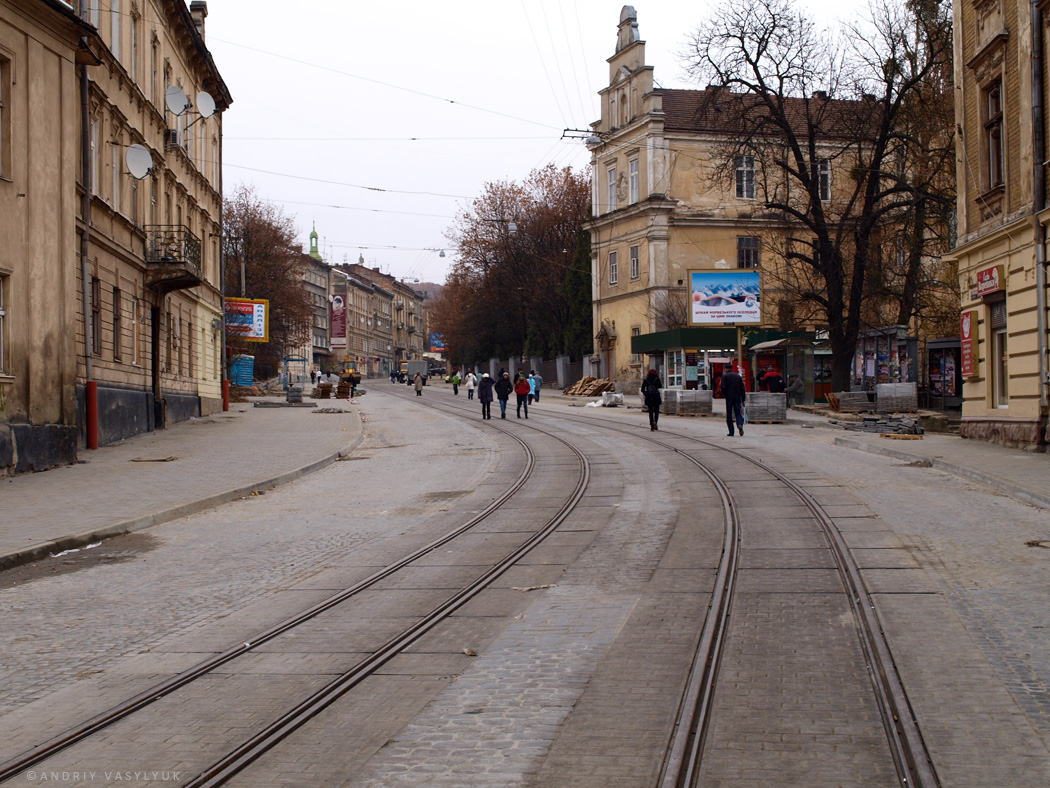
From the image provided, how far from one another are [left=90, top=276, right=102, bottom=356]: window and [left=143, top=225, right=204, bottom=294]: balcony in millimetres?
4503

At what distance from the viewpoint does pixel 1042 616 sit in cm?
670

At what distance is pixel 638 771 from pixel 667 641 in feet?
6.89

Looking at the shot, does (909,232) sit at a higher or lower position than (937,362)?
higher

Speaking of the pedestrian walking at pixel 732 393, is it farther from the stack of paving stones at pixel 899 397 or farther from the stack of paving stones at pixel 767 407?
the stack of paving stones at pixel 899 397

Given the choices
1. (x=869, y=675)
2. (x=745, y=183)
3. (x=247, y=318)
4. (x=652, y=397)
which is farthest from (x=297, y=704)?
(x=745, y=183)

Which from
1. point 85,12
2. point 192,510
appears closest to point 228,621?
point 192,510

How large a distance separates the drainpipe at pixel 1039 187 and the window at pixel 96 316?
18911mm

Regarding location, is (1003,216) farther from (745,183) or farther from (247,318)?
(745,183)

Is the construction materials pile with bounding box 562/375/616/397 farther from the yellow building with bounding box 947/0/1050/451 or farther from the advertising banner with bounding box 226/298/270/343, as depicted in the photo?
the yellow building with bounding box 947/0/1050/451

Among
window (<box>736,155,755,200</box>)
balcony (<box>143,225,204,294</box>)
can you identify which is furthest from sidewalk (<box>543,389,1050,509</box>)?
window (<box>736,155,755,200</box>)

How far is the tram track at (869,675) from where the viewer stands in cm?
418

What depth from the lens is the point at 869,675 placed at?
5.46 metres

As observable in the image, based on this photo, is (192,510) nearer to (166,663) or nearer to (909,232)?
(166,663)

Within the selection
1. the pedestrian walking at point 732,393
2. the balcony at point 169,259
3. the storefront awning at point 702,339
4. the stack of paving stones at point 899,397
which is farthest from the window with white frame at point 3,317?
the storefront awning at point 702,339
